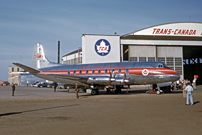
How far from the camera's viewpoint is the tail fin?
3544 cm

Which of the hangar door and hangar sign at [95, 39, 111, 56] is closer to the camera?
hangar sign at [95, 39, 111, 56]

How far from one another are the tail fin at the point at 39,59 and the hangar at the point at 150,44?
984 cm

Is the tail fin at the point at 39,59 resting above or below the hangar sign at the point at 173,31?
below

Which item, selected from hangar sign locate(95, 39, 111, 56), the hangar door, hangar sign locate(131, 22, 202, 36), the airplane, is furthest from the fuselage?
the hangar door

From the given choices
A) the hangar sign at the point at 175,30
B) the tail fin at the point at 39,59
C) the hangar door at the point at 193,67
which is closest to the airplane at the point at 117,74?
the tail fin at the point at 39,59

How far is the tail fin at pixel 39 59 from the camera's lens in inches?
1395

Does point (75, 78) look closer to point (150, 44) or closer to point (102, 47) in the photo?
point (102, 47)

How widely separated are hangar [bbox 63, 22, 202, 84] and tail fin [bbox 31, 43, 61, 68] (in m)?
9.84

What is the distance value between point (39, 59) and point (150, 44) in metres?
23.8

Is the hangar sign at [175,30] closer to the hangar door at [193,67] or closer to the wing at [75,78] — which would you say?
the hangar door at [193,67]

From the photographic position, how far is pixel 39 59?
35906mm

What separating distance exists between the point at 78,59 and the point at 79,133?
5407 centimetres

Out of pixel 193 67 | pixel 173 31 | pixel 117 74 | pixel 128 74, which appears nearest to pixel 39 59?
pixel 117 74

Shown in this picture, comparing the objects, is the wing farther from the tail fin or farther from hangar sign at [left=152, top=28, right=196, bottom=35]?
hangar sign at [left=152, top=28, right=196, bottom=35]
